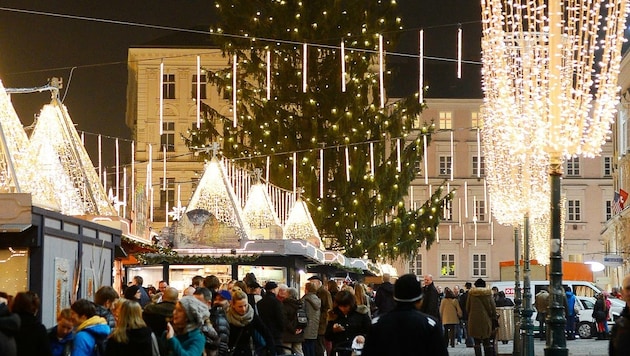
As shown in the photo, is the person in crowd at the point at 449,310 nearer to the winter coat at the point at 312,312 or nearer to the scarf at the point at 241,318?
the winter coat at the point at 312,312

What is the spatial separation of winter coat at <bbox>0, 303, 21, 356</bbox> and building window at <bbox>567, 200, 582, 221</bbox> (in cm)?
9302

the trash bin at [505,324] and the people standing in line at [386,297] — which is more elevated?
the people standing in line at [386,297]

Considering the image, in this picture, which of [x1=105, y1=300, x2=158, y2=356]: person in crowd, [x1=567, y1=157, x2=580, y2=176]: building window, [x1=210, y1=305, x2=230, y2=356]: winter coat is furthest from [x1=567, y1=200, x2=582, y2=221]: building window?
[x1=105, y1=300, x2=158, y2=356]: person in crowd

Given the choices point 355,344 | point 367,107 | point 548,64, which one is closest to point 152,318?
point 355,344

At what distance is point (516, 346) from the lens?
1123 inches

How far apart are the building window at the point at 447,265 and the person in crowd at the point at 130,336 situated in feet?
290

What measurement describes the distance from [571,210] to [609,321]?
57436mm

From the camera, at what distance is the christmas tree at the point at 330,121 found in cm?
4800

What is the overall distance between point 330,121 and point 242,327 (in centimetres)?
3283

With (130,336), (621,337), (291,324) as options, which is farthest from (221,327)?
(621,337)

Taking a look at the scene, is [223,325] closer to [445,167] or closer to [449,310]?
[449,310]

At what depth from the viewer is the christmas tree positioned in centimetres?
4800

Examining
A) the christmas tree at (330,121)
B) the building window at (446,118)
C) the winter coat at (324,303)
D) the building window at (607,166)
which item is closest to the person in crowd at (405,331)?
the winter coat at (324,303)

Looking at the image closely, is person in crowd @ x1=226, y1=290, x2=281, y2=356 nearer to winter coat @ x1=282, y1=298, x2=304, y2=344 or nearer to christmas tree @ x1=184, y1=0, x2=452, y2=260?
winter coat @ x1=282, y1=298, x2=304, y2=344
